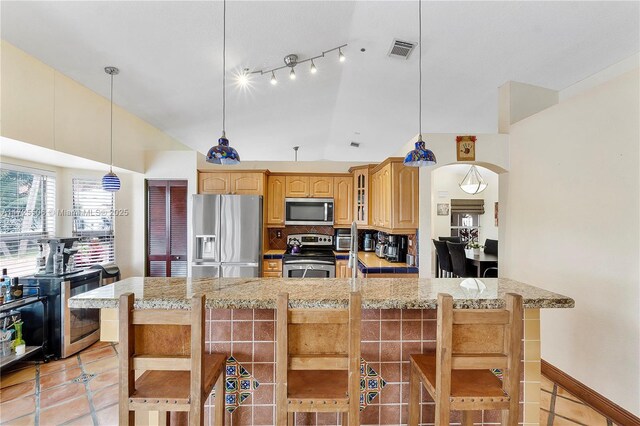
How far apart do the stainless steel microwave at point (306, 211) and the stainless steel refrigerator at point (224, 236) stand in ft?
2.39

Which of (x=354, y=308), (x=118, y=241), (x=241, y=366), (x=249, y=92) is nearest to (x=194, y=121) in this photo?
(x=249, y=92)

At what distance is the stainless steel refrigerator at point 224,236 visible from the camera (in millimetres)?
3941

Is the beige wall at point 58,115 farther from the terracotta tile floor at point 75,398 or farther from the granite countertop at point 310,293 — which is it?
the terracotta tile floor at point 75,398

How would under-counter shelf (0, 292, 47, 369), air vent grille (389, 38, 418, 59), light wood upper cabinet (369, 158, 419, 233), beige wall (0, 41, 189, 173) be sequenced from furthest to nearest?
light wood upper cabinet (369, 158, 419, 233) → air vent grille (389, 38, 418, 59) → under-counter shelf (0, 292, 47, 369) → beige wall (0, 41, 189, 173)

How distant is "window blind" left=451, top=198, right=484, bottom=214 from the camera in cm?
757

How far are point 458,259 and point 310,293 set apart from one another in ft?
10.2

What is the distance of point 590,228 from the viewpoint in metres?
2.34

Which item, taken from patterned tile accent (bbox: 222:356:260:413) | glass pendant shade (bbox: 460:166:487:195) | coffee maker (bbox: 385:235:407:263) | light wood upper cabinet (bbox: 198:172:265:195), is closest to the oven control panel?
light wood upper cabinet (bbox: 198:172:265:195)

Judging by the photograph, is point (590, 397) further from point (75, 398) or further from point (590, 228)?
point (75, 398)

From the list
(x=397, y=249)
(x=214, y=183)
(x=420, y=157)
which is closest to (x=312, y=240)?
(x=397, y=249)

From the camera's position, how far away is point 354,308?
3.80ft

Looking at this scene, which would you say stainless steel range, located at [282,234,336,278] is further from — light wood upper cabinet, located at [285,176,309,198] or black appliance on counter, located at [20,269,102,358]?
black appliance on counter, located at [20,269,102,358]

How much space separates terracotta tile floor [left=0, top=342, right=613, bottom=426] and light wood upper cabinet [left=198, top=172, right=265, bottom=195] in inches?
94.0

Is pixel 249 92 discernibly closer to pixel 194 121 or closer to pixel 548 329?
pixel 194 121
